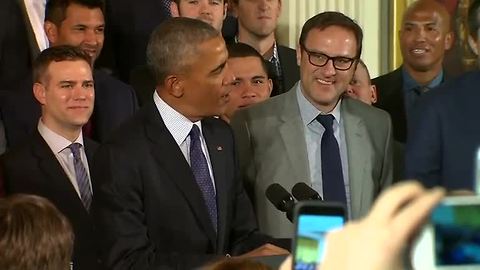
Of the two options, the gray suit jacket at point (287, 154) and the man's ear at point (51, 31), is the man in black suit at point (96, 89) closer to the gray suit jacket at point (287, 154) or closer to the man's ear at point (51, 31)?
the man's ear at point (51, 31)

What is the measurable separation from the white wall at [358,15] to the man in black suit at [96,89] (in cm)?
122

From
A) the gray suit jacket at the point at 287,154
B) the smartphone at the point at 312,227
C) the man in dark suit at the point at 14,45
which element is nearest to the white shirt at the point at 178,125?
the gray suit jacket at the point at 287,154

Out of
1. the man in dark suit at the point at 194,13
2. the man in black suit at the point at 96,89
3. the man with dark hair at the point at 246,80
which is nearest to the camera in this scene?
the man in black suit at the point at 96,89

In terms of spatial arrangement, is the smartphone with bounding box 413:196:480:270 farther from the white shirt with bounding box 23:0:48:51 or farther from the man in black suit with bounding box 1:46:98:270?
the white shirt with bounding box 23:0:48:51

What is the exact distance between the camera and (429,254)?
60 centimetres

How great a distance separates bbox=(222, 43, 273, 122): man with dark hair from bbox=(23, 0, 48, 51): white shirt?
733 millimetres

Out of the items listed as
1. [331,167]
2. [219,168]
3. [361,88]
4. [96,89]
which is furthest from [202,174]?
[361,88]

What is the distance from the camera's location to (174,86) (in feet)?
8.17

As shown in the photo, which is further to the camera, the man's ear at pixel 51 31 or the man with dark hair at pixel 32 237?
the man's ear at pixel 51 31

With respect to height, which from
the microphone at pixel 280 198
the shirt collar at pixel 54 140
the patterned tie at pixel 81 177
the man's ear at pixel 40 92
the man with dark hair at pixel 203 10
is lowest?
the patterned tie at pixel 81 177

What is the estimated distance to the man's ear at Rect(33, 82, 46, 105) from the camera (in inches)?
119

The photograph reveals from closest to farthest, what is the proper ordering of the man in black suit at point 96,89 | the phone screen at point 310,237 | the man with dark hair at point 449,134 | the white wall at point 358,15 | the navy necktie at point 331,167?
the phone screen at point 310,237 < the man with dark hair at point 449,134 < the navy necktie at point 331,167 < the man in black suit at point 96,89 < the white wall at point 358,15

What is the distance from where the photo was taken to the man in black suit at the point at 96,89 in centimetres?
315

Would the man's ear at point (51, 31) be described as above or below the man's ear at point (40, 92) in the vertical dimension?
above
